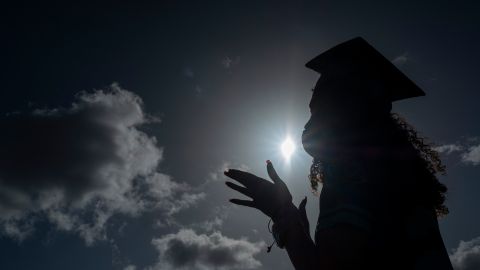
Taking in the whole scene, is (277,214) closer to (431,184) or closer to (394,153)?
(394,153)

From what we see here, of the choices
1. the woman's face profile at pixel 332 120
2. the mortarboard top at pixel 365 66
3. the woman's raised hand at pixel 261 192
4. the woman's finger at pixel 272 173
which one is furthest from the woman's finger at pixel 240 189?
the mortarboard top at pixel 365 66

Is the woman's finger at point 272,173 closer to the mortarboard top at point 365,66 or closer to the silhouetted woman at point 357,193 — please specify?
the silhouetted woman at point 357,193

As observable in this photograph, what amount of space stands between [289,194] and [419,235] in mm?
1171

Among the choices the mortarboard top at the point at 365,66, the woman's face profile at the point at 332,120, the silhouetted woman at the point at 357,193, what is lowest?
the silhouetted woman at the point at 357,193

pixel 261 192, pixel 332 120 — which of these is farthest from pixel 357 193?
pixel 261 192

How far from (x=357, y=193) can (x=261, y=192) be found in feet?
3.16

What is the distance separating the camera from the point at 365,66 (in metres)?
4.19

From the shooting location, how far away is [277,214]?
3.17 m

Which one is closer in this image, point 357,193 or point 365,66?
point 357,193

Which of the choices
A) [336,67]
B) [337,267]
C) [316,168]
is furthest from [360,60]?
[337,267]

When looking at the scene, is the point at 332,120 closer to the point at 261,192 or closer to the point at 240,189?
the point at 261,192

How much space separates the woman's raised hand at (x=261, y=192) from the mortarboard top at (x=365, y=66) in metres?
1.44

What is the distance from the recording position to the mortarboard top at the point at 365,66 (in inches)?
A: 158

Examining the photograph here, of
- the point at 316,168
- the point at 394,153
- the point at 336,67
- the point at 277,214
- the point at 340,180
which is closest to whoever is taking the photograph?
the point at 340,180
